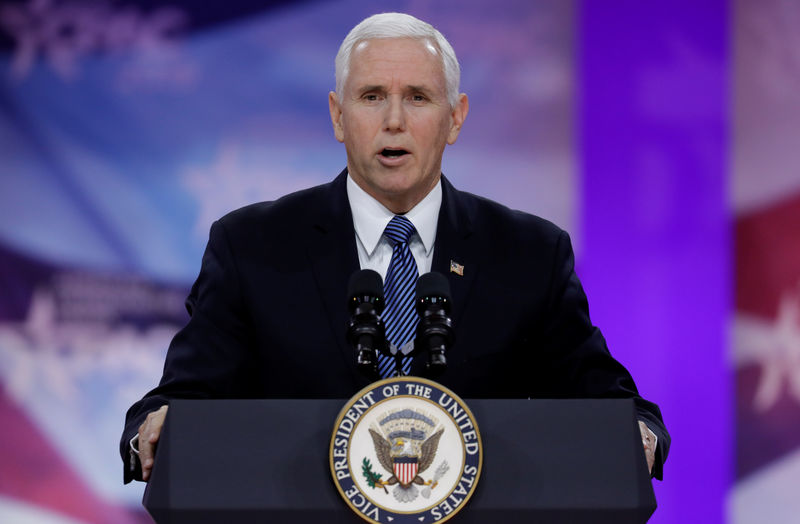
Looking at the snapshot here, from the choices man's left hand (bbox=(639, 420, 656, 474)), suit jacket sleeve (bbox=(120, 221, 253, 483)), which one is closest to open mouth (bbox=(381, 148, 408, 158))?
suit jacket sleeve (bbox=(120, 221, 253, 483))

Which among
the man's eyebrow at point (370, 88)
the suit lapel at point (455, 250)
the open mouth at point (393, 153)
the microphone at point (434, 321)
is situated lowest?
the microphone at point (434, 321)

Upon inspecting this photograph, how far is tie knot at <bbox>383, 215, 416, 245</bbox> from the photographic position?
6.62 ft

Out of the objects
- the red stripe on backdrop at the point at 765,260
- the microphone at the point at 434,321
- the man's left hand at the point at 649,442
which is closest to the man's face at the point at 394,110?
the microphone at the point at 434,321

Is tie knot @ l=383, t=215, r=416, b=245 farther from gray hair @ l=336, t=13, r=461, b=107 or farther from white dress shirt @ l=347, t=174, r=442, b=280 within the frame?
gray hair @ l=336, t=13, r=461, b=107

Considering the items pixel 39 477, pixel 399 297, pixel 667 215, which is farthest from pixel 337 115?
pixel 39 477

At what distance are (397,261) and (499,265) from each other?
0.73 ft

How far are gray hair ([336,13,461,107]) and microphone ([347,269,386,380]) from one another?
71cm

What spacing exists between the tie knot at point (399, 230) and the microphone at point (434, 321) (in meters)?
0.54

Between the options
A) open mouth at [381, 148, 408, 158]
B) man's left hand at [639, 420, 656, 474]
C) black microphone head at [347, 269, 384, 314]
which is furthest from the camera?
open mouth at [381, 148, 408, 158]

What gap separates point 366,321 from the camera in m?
1.42

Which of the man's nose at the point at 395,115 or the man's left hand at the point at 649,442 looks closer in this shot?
the man's left hand at the point at 649,442

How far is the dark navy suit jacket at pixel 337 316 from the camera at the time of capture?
6.28 ft

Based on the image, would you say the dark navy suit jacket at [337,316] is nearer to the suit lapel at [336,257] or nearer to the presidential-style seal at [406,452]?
the suit lapel at [336,257]

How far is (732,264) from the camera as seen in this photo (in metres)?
3.69
